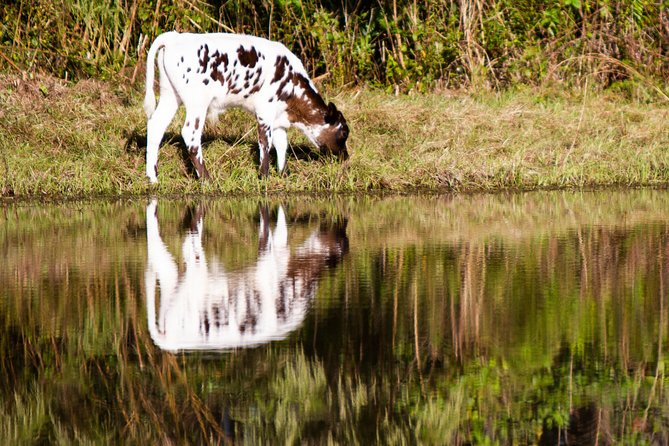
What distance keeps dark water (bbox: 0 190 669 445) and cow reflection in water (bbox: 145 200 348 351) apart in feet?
0.07

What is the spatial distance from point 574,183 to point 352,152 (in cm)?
254

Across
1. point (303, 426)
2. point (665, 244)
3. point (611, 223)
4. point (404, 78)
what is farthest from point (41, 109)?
point (303, 426)

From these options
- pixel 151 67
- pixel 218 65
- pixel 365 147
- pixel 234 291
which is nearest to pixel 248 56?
pixel 218 65

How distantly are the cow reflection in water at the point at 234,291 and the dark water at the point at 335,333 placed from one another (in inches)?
0.8

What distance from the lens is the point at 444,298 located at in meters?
7.01

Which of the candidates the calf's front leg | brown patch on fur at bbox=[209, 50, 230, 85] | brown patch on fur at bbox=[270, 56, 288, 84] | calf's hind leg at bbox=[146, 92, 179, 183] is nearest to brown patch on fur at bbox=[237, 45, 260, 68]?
brown patch on fur at bbox=[209, 50, 230, 85]

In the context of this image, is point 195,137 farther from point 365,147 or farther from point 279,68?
point 365,147

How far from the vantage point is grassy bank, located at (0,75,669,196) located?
1338cm

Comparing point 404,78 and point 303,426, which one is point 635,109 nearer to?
point 404,78

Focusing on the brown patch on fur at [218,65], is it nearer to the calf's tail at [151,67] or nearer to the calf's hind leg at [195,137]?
the calf's hind leg at [195,137]

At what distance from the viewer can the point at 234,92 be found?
1324 cm

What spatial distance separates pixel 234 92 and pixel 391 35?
18.4 feet

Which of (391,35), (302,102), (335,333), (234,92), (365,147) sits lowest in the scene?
(335,333)

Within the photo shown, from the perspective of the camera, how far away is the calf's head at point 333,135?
13981 mm
